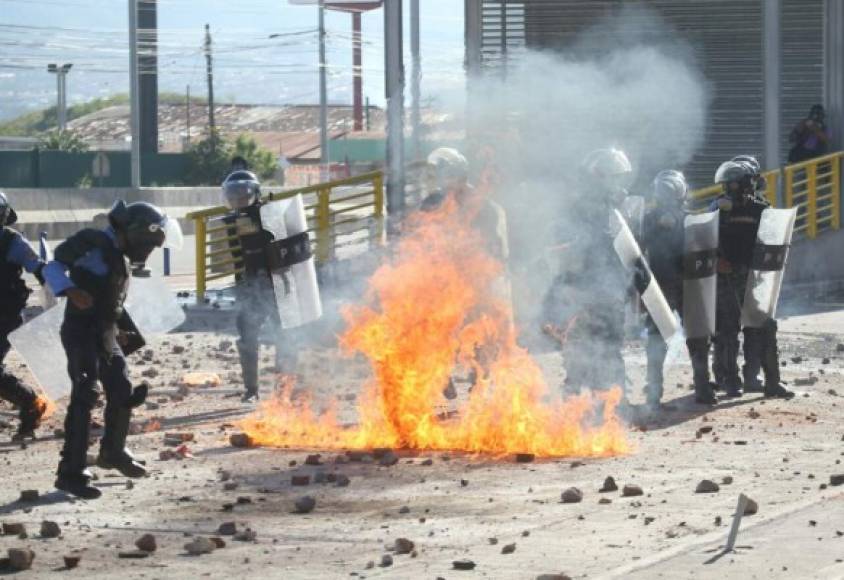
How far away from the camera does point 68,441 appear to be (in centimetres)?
1018

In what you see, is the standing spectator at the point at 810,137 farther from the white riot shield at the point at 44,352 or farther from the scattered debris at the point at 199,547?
the scattered debris at the point at 199,547

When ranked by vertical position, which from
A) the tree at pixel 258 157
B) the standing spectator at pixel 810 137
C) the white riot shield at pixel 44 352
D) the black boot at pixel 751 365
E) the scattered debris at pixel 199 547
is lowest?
the tree at pixel 258 157

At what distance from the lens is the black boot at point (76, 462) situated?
1005cm

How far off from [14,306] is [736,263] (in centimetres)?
549

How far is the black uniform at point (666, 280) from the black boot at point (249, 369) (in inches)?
116

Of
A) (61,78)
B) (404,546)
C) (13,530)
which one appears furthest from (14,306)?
(61,78)

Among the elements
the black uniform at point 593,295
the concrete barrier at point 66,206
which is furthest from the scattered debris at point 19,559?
the concrete barrier at point 66,206

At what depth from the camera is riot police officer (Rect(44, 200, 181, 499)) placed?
33.9ft

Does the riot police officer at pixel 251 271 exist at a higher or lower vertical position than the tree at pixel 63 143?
higher

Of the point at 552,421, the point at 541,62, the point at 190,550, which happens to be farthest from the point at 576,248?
the point at 541,62

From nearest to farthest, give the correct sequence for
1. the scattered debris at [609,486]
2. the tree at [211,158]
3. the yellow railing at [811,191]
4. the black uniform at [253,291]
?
the scattered debris at [609,486] < the black uniform at [253,291] < the yellow railing at [811,191] < the tree at [211,158]

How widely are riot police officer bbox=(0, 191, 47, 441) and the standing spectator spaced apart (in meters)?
14.9

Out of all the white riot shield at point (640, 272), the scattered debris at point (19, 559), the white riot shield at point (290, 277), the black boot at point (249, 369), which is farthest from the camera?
the black boot at point (249, 369)

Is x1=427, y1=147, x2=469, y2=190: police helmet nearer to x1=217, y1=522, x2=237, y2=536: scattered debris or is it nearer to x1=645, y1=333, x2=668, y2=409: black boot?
x1=645, y1=333, x2=668, y2=409: black boot
